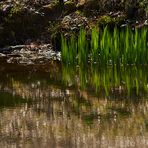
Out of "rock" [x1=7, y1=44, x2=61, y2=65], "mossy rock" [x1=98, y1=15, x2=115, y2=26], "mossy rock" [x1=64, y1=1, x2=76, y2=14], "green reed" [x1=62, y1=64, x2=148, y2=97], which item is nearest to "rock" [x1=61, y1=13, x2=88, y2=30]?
"mossy rock" [x1=64, y1=1, x2=76, y2=14]

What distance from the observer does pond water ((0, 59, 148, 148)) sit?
19.0 feet

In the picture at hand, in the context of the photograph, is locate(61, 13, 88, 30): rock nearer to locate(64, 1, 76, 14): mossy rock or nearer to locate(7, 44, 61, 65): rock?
locate(64, 1, 76, 14): mossy rock

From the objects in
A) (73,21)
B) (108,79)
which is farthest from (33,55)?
(108,79)

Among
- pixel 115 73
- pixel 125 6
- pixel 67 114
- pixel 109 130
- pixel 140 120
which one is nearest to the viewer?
pixel 109 130

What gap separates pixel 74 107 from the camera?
7.36 meters

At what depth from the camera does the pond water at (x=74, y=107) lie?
5.80m

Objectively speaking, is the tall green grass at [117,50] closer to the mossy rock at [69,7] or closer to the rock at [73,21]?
the rock at [73,21]

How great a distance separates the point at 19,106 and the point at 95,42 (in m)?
3.28

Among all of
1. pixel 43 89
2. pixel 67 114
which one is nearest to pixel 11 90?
pixel 43 89

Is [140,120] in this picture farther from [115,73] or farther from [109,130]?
[115,73]

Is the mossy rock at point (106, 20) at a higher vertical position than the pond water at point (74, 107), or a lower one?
higher

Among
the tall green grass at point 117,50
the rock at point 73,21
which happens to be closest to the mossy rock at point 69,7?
the rock at point 73,21

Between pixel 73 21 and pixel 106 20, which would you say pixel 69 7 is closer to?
pixel 73 21

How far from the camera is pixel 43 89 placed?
28.6 ft
